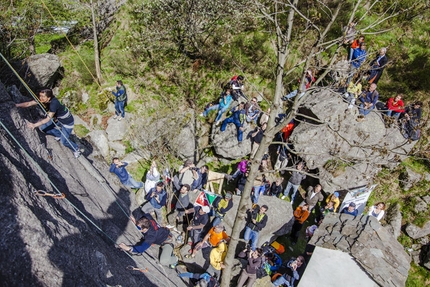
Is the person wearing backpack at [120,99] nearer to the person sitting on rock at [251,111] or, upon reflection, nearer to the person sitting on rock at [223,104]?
the person sitting on rock at [223,104]

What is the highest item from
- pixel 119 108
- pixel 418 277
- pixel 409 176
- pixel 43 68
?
pixel 43 68

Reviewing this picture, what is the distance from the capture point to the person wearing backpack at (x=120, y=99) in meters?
13.5

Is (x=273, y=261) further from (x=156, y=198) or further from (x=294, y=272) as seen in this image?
(x=156, y=198)

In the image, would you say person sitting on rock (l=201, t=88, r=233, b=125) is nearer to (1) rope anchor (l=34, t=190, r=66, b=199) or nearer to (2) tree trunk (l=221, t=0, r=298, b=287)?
(2) tree trunk (l=221, t=0, r=298, b=287)

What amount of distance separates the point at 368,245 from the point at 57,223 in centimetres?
820

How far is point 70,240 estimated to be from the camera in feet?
18.7

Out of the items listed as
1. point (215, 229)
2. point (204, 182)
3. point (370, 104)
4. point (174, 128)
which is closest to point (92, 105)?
point (174, 128)

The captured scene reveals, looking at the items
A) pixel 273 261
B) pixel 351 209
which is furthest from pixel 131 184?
pixel 351 209

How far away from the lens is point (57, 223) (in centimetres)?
571

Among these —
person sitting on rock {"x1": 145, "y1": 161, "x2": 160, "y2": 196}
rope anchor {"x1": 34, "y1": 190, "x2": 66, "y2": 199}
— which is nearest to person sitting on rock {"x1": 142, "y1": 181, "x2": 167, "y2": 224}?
person sitting on rock {"x1": 145, "y1": 161, "x2": 160, "y2": 196}

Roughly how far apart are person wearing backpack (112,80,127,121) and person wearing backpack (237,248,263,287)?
29.5 ft

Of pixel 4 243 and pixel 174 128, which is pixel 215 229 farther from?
pixel 4 243

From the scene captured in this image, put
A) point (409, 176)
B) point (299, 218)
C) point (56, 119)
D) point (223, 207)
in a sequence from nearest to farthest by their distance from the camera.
Answer: point (56, 119) < point (223, 207) < point (299, 218) < point (409, 176)

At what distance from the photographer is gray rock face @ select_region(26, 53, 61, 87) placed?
1362 cm
